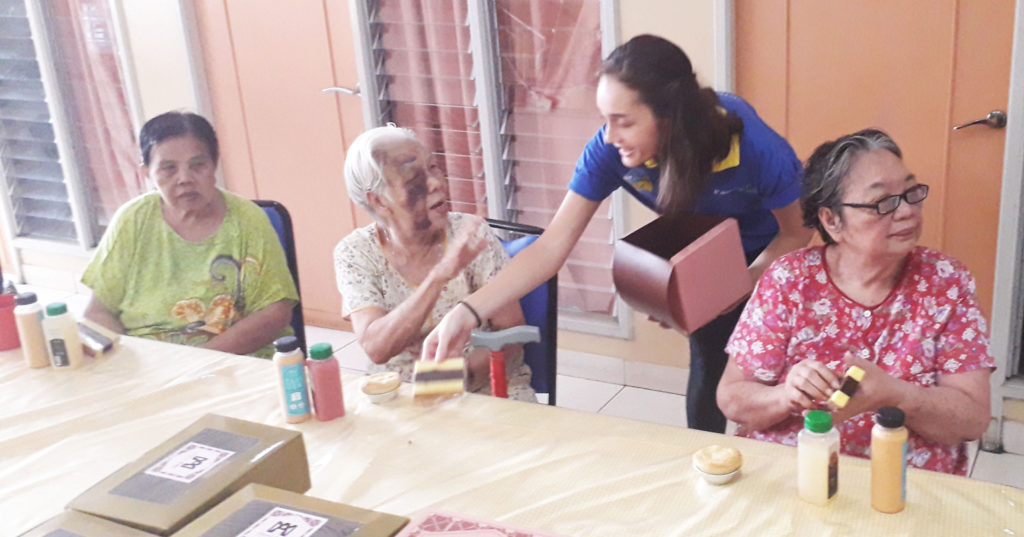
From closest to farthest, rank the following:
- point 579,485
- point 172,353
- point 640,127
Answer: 1. point 579,485
2. point 640,127
3. point 172,353

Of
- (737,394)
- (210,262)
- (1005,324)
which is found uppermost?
(210,262)

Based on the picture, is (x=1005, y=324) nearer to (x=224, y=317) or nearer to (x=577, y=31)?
(x=577, y=31)

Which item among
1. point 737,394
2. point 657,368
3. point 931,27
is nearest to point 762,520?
point 737,394

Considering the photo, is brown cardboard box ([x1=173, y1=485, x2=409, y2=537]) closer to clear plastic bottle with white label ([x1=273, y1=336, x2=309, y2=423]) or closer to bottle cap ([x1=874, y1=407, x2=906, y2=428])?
clear plastic bottle with white label ([x1=273, y1=336, x2=309, y2=423])

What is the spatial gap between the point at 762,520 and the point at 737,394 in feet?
1.51

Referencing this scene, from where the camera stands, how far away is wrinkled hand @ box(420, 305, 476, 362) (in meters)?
1.98

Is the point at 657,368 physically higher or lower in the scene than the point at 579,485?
lower

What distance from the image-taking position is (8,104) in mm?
4676

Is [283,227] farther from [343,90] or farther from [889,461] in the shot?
[889,461]

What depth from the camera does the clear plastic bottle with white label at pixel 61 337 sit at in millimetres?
2088

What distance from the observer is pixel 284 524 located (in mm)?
1310

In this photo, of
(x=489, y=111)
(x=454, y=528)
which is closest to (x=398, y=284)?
(x=454, y=528)

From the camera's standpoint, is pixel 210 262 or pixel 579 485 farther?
pixel 210 262

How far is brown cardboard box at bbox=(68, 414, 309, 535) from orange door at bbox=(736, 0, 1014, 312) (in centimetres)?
189
